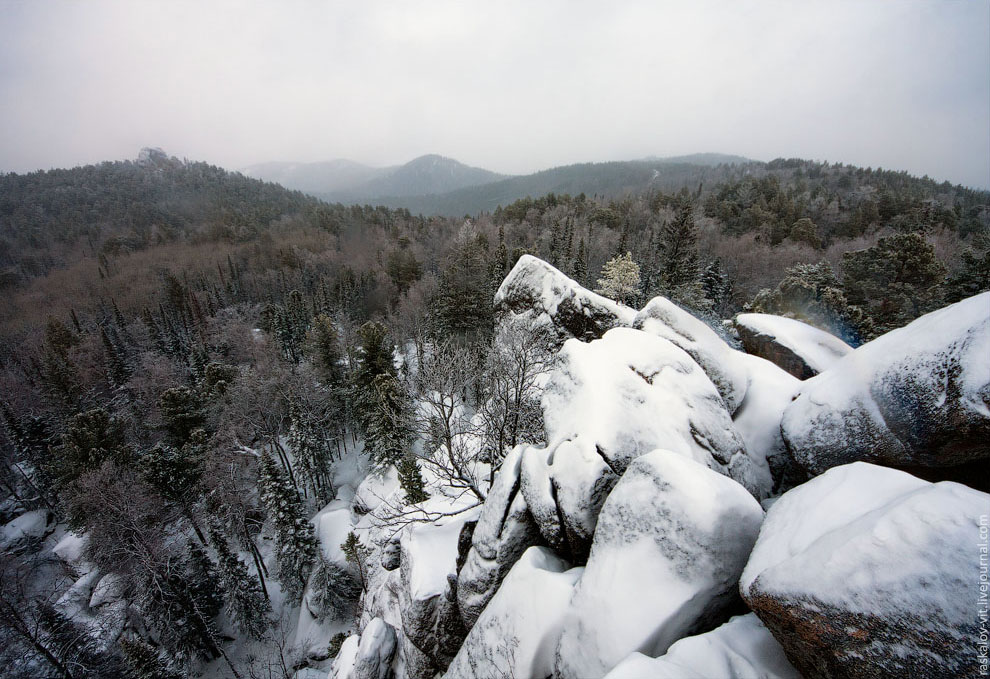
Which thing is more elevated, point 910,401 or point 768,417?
point 910,401

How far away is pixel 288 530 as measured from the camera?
22.6 m

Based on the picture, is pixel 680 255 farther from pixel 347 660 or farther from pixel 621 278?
pixel 347 660

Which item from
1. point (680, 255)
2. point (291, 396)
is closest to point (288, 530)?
point (291, 396)

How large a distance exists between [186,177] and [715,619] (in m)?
216

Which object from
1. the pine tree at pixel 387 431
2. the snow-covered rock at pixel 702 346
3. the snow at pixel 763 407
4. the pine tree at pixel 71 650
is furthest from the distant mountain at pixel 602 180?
the pine tree at pixel 71 650

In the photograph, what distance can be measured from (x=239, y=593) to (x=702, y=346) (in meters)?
28.2

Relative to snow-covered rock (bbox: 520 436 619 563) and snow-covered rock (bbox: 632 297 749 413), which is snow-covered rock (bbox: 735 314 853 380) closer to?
snow-covered rock (bbox: 632 297 749 413)

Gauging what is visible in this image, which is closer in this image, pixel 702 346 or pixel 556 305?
pixel 702 346

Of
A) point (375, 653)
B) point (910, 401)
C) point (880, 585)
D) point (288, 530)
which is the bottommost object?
point (288, 530)

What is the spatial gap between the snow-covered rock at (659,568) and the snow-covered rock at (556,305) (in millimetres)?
14998

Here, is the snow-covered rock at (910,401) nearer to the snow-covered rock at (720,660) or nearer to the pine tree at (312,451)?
the snow-covered rock at (720,660)

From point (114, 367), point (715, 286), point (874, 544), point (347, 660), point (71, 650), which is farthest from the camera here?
point (114, 367)

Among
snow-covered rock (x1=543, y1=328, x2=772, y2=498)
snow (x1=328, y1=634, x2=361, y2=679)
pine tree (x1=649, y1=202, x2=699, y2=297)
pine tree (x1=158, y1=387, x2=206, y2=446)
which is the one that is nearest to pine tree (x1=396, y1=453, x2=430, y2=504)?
snow (x1=328, y1=634, x2=361, y2=679)

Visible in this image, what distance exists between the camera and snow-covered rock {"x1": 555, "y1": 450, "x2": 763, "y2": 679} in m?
5.27
